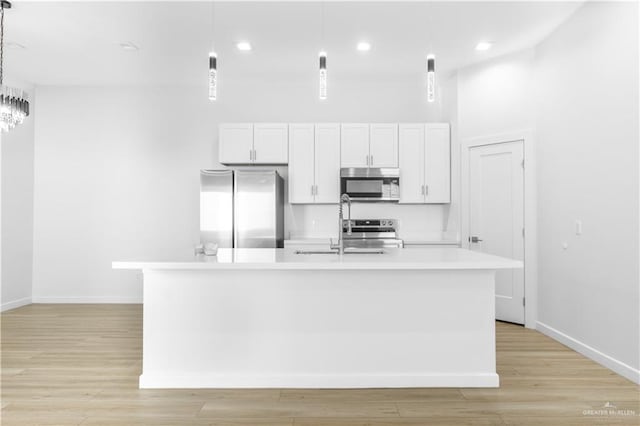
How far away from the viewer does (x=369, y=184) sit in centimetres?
498

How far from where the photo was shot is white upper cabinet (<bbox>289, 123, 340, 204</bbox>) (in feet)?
16.7

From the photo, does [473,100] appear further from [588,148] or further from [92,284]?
[92,284]

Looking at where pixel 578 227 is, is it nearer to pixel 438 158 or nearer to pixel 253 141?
pixel 438 158

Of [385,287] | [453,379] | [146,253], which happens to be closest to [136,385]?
[385,287]

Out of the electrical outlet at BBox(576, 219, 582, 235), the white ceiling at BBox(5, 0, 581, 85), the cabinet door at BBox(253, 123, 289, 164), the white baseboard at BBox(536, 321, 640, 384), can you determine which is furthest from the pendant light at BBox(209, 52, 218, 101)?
the white baseboard at BBox(536, 321, 640, 384)

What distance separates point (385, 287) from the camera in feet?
9.14

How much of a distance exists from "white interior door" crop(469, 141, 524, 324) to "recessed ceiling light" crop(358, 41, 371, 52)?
5.56 feet

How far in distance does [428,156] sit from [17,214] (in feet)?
Answer: 17.5

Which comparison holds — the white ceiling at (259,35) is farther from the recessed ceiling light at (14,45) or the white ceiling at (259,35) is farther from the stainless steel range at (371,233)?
the stainless steel range at (371,233)

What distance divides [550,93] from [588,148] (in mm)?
884

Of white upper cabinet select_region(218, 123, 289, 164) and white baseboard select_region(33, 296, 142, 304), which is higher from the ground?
white upper cabinet select_region(218, 123, 289, 164)

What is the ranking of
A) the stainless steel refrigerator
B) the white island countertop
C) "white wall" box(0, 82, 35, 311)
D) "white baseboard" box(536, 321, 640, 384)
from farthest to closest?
"white wall" box(0, 82, 35, 311) < the stainless steel refrigerator < "white baseboard" box(536, 321, 640, 384) < the white island countertop

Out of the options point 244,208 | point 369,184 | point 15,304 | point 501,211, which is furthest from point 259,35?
point 15,304

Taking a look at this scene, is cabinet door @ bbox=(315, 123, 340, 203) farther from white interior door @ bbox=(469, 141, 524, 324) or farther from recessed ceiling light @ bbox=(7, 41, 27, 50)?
recessed ceiling light @ bbox=(7, 41, 27, 50)
